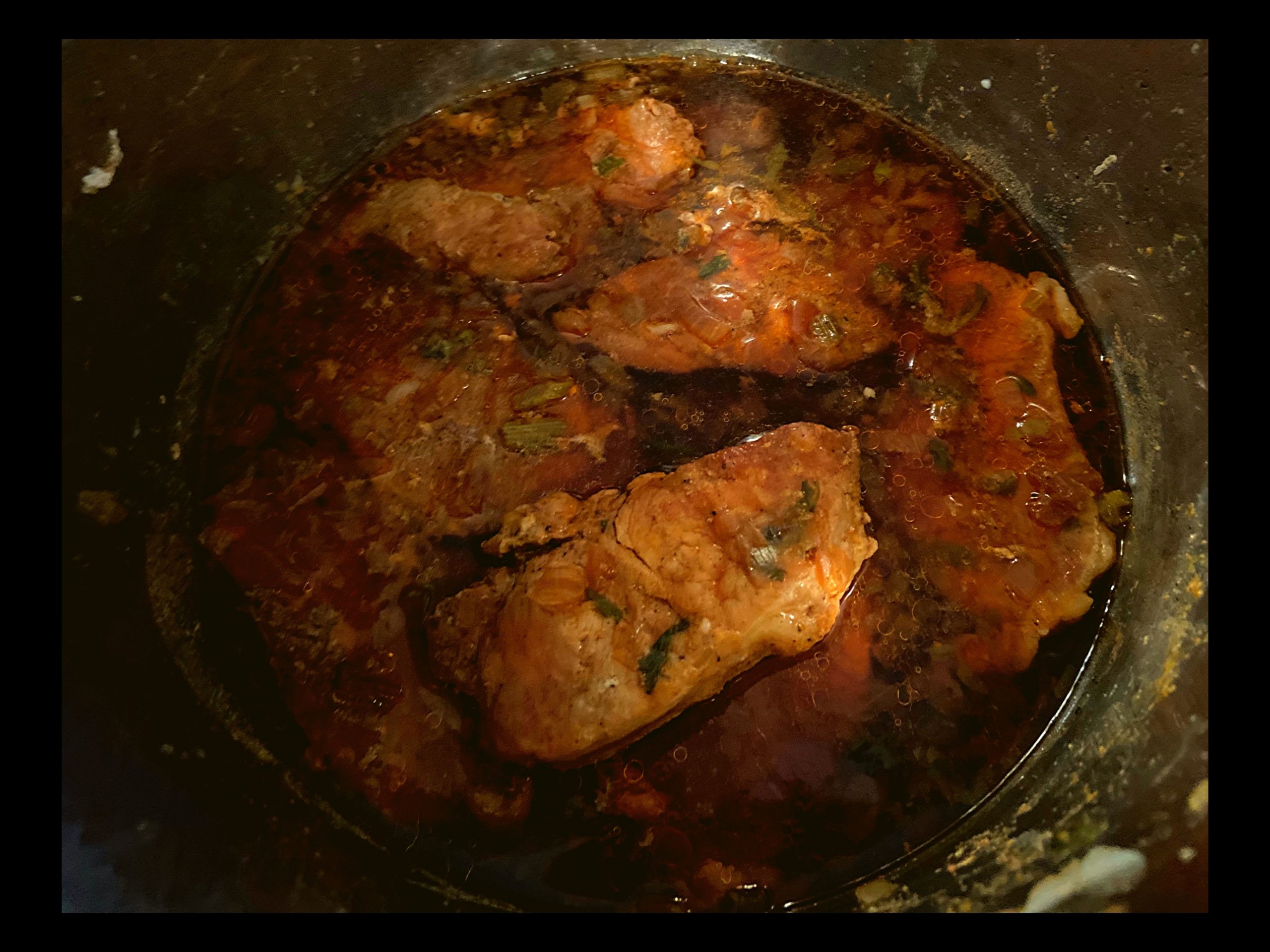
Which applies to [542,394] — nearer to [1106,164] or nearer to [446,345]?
[446,345]

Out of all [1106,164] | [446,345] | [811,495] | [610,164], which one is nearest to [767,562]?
[811,495]

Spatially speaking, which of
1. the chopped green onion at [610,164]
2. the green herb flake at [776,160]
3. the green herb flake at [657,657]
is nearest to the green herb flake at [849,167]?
the green herb flake at [776,160]

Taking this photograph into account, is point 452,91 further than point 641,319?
Yes

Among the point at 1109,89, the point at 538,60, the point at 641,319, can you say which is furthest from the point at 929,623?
the point at 538,60

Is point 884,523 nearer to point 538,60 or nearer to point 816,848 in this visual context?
point 816,848

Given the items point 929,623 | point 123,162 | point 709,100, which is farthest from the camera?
point 709,100
